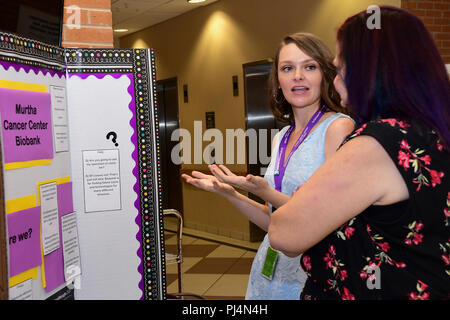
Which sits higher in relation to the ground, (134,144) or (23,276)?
(134,144)

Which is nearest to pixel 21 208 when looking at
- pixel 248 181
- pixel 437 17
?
pixel 248 181

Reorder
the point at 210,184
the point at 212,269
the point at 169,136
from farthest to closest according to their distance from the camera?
1. the point at 169,136
2. the point at 212,269
3. the point at 210,184

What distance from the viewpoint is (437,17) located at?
14.3ft

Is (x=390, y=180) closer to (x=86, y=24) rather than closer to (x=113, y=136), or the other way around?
(x=113, y=136)

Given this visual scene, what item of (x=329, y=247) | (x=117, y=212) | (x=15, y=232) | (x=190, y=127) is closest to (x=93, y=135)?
(x=117, y=212)

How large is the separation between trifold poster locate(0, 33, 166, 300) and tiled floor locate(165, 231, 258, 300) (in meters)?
2.76

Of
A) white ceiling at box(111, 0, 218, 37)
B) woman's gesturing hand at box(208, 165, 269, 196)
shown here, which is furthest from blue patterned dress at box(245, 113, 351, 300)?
white ceiling at box(111, 0, 218, 37)

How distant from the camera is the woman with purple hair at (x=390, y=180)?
91cm

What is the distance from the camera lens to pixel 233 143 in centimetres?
610

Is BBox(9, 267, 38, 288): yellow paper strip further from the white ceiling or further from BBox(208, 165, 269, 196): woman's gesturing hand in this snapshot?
the white ceiling

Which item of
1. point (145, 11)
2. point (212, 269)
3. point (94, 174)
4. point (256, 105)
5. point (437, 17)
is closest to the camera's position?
point (94, 174)

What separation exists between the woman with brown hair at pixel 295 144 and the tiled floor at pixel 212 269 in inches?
92.5

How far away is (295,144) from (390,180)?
73cm
